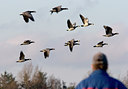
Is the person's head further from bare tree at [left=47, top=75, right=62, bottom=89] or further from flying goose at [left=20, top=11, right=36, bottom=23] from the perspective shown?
bare tree at [left=47, top=75, right=62, bottom=89]

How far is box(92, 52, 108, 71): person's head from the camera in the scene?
844cm

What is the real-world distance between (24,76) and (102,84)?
9333 centimetres

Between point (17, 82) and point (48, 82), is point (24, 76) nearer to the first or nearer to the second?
point (17, 82)

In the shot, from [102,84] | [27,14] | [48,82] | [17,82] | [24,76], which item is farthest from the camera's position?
[48,82]

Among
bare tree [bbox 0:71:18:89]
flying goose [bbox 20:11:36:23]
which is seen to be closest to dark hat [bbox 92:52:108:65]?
flying goose [bbox 20:11:36:23]

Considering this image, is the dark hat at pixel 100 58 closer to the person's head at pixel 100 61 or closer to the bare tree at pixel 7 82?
the person's head at pixel 100 61

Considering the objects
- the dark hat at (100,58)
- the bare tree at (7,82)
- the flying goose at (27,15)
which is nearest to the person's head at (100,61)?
the dark hat at (100,58)

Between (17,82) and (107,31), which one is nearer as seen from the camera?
(107,31)

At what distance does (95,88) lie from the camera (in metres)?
8.41

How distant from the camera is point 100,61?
843 cm

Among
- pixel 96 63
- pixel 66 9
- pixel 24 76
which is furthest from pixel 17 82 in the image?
pixel 96 63

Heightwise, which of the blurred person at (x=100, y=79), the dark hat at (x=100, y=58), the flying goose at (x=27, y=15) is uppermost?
the flying goose at (x=27, y=15)

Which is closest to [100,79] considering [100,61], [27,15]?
[100,61]

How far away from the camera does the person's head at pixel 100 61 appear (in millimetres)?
8438
